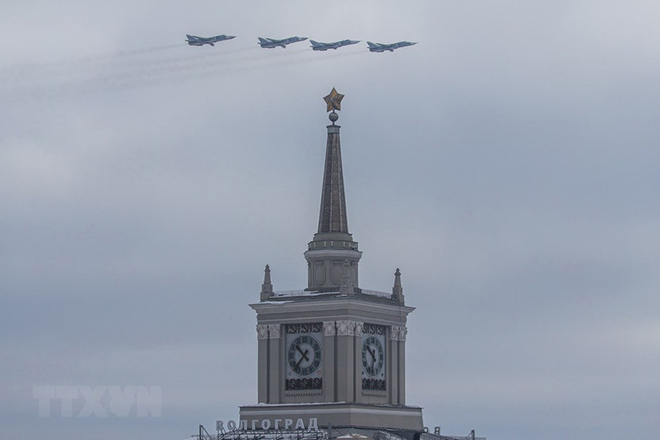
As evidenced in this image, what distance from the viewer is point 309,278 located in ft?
641

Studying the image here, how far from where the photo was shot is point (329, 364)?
189 meters

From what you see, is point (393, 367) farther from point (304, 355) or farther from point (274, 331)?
point (274, 331)

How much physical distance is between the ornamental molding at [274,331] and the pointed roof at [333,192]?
11.6 meters

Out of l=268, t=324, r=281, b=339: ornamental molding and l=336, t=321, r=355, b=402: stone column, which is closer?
l=336, t=321, r=355, b=402: stone column

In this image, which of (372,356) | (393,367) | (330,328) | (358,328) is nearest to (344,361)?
(330,328)

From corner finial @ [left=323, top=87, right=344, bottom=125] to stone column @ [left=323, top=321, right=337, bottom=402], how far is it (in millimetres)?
24124

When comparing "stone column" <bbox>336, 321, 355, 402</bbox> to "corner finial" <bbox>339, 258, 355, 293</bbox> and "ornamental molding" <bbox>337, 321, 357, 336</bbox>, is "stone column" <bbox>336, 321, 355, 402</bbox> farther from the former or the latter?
"corner finial" <bbox>339, 258, 355, 293</bbox>

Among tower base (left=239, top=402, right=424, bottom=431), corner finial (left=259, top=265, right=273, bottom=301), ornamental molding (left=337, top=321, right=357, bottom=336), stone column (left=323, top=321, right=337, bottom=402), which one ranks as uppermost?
corner finial (left=259, top=265, right=273, bottom=301)

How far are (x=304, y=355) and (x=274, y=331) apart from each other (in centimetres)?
417

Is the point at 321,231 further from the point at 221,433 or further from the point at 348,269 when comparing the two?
the point at 221,433

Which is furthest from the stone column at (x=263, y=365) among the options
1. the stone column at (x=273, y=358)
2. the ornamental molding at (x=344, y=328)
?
the ornamental molding at (x=344, y=328)

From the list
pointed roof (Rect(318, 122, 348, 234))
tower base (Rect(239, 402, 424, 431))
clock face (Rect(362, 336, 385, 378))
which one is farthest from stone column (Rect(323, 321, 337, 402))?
pointed roof (Rect(318, 122, 348, 234))

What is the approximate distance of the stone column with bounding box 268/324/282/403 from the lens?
191875 mm

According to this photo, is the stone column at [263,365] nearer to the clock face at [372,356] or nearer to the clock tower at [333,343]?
the clock tower at [333,343]
